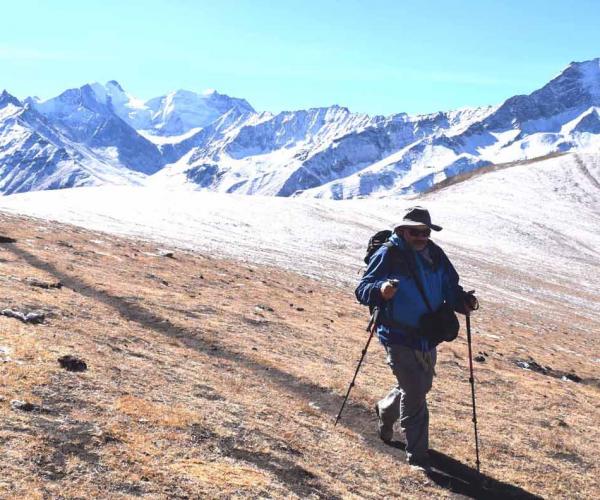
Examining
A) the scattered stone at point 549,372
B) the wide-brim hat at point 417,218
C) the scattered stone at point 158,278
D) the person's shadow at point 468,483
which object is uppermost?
the wide-brim hat at point 417,218

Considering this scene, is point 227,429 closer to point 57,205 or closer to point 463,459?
point 463,459

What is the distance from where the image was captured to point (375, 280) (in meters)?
10.3

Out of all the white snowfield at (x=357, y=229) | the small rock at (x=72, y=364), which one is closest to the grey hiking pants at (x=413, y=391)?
the small rock at (x=72, y=364)

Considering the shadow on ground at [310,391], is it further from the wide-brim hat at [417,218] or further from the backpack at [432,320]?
the wide-brim hat at [417,218]

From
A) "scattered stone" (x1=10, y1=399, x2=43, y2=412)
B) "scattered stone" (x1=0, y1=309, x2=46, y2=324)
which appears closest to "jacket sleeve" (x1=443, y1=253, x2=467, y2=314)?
"scattered stone" (x1=10, y1=399, x2=43, y2=412)

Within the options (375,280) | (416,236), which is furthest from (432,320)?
(416,236)

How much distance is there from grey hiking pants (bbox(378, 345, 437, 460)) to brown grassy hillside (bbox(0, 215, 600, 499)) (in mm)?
539

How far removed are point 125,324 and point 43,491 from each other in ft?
28.2

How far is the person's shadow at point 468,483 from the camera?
9906 mm

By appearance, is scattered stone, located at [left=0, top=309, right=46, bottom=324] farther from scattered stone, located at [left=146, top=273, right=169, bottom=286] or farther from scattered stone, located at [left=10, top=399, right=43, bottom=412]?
scattered stone, located at [left=146, top=273, right=169, bottom=286]

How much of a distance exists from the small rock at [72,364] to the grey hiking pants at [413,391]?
18.8ft

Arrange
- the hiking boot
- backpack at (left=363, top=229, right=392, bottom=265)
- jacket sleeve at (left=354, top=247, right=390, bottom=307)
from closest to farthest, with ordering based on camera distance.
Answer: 1. jacket sleeve at (left=354, top=247, right=390, bottom=307)
2. backpack at (left=363, top=229, right=392, bottom=265)
3. the hiking boot

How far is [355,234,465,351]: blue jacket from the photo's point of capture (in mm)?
10234

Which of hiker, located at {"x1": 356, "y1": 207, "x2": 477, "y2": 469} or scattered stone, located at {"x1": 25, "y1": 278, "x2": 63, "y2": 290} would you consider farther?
scattered stone, located at {"x1": 25, "y1": 278, "x2": 63, "y2": 290}
